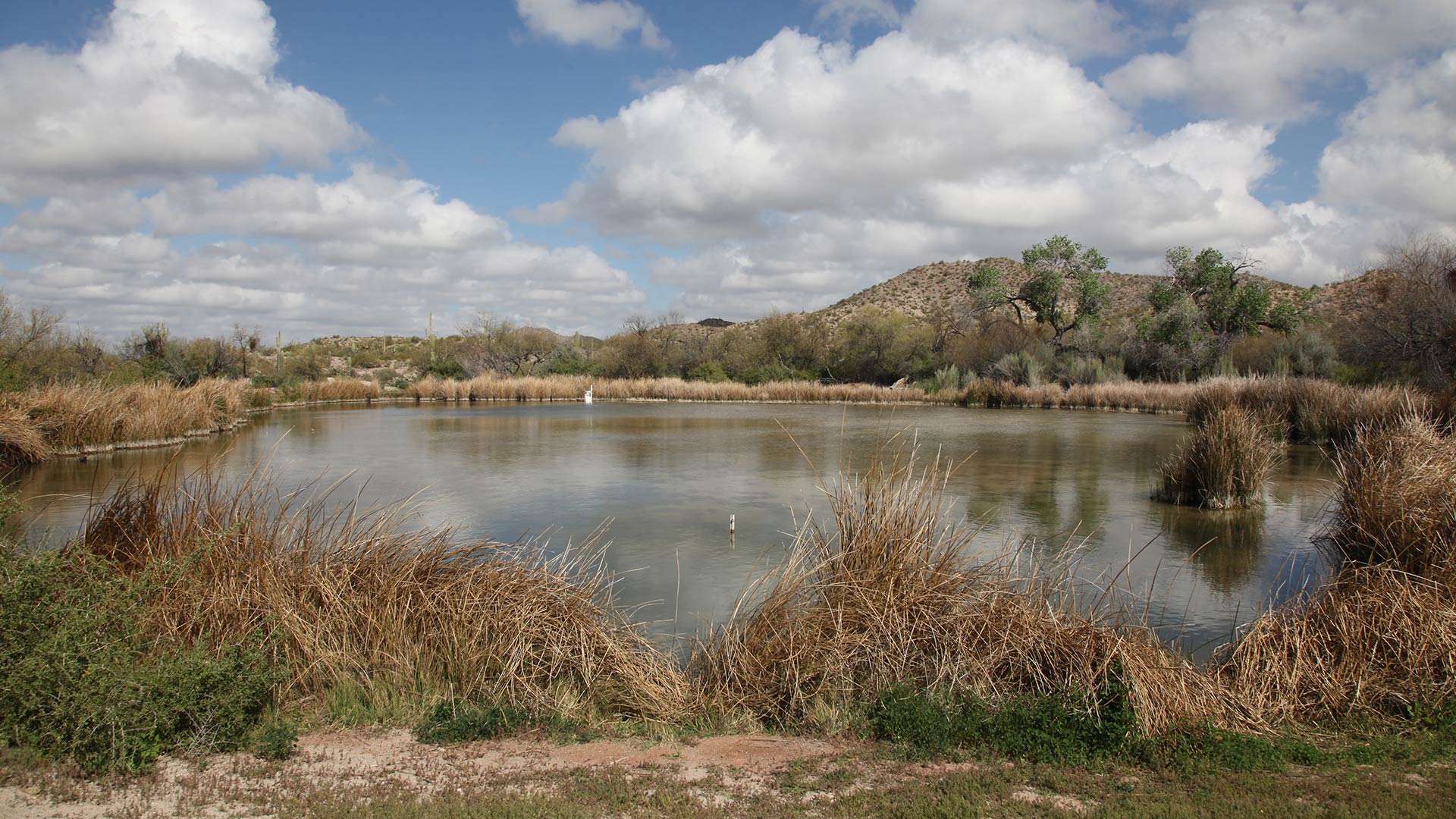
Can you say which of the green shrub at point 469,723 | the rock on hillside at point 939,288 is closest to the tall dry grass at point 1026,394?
the green shrub at point 469,723

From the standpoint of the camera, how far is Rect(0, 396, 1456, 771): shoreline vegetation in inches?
173

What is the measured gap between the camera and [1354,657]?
5.43 metres

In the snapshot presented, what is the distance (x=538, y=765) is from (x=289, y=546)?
3.01 meters

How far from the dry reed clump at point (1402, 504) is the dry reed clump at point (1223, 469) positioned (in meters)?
2.80

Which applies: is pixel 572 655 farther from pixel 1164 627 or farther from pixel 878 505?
pixel 1164 627

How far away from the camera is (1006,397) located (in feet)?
131

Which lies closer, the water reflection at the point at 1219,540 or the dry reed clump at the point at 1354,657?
the dry reed clump at the point at 1354,657

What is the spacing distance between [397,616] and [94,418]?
17669 mm

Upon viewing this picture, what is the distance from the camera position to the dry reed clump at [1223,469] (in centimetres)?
1274

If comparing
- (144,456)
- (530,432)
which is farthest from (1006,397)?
(144,456)

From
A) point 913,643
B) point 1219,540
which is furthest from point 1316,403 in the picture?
point 913,643

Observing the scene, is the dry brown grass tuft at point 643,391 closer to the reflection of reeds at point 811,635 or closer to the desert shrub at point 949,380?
the desert shrub at point 949,380

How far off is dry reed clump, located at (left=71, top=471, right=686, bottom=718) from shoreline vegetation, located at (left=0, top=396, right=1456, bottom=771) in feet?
0.07

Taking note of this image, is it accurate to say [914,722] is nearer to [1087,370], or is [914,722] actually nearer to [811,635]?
[811,635]
